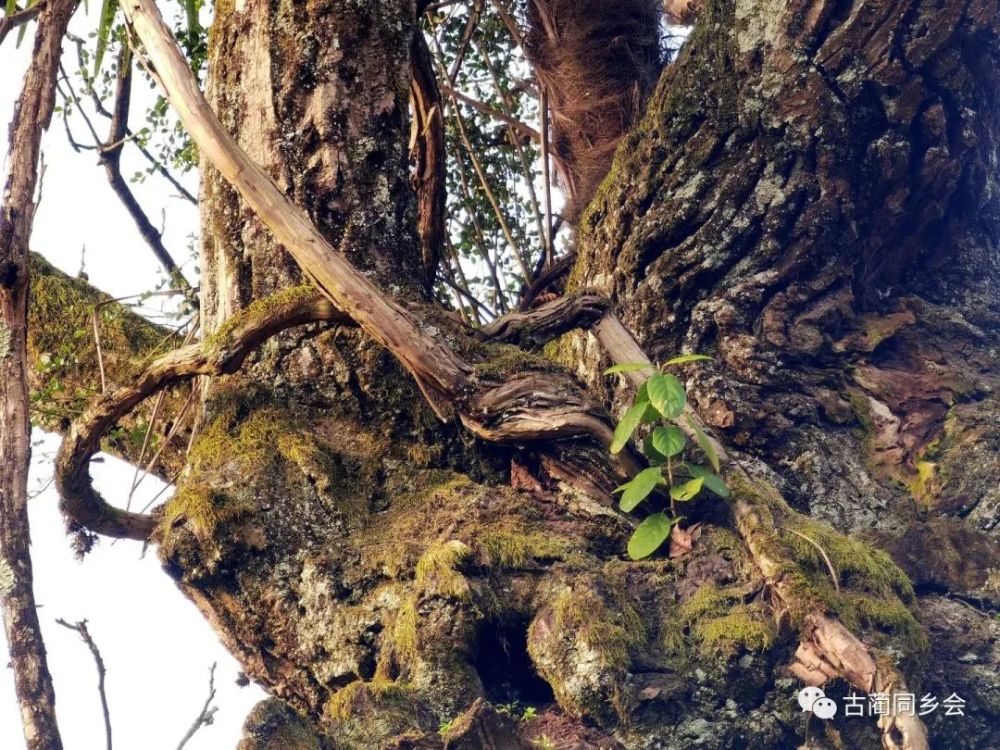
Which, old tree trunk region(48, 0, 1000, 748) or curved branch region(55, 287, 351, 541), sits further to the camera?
curved branch region(55, 287, 351, 541)

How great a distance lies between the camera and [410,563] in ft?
9.78

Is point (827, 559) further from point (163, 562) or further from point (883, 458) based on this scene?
point (163, 562)

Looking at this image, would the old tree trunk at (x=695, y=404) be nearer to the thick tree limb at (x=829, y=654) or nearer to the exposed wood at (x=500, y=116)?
the thick tree limb at (x=829, y=654)

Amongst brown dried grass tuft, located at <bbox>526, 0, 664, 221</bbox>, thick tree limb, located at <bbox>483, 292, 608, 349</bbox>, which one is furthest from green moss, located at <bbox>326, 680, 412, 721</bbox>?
brown dried grass tuft, located at <bbox>526, 0, 664, 221</bbox>

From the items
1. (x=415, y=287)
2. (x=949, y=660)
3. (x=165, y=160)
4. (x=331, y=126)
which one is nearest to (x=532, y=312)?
(x=415, y=287)

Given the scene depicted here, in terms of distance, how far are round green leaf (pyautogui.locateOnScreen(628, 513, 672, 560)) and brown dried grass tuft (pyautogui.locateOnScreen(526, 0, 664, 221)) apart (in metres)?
2.50

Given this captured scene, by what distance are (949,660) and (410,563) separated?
1587 mm

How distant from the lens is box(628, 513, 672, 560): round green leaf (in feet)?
10.1

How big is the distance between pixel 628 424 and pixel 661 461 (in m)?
0.21

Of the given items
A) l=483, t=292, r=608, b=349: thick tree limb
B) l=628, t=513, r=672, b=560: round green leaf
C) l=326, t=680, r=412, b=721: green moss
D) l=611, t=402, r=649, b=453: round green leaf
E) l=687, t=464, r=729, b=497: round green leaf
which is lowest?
l=326, t=680, r=412, b=721: green moss

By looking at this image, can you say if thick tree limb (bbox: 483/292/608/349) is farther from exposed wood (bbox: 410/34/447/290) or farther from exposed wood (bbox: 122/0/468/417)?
exposed wood (bbox: 410/34/447/290)

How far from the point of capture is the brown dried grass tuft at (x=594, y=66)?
5.20 m

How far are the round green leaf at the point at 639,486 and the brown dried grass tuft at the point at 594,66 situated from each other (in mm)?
2469

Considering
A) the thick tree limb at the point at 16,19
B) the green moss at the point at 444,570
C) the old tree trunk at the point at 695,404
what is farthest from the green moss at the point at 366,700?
the thick tree limb at the point at 16,19
